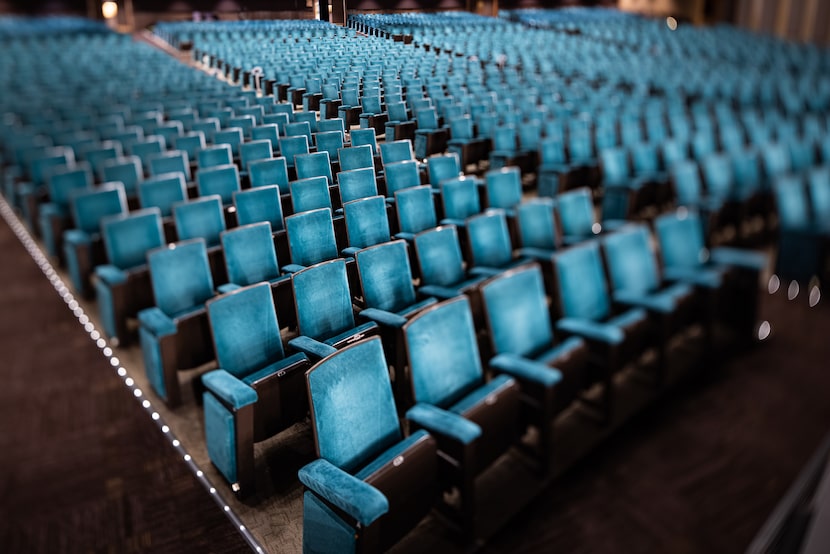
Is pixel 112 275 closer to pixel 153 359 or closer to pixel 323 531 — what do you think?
pixel 153 359

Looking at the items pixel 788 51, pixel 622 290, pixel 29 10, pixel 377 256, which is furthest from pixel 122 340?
pixel 788 51

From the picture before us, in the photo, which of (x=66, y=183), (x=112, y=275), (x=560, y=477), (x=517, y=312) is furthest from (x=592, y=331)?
(x=66, y=183)

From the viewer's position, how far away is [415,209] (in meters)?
0.99

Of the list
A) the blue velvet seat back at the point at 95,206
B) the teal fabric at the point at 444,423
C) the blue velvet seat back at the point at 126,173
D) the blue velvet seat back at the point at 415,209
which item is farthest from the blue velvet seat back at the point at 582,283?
the blue velvet seat back at the point at 126,173

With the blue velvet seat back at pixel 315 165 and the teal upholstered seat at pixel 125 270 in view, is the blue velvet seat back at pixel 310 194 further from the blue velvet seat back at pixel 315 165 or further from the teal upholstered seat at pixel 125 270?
the teal upholstered seat at pixel 125 270

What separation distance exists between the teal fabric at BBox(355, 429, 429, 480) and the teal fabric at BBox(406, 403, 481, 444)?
0.03m

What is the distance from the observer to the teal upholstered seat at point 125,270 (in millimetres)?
1365

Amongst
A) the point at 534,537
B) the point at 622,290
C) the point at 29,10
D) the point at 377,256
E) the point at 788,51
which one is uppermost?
the point at 29,10

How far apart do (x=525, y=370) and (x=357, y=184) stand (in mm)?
479

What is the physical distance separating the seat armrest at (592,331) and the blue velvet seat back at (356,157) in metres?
0.64

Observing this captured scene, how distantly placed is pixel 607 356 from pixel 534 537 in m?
0.41

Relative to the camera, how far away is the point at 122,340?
1439 mm

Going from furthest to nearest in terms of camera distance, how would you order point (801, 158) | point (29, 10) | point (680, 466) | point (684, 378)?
point (29, 10) < point (801, 158) < point (684, 378) < point (680, 466)

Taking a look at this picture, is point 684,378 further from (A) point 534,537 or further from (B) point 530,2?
(B) point 530,2
